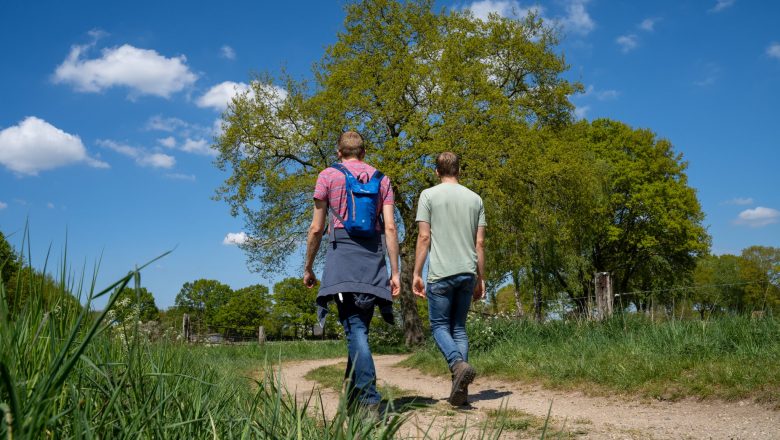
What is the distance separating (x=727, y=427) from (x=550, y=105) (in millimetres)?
22289

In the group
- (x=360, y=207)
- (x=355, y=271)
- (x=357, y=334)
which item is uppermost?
(x=360, y=207)

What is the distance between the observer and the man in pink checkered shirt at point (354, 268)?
4.79 meters

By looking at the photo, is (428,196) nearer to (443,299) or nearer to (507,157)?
(443,299)

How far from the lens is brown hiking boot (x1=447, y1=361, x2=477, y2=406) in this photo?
5586 mm

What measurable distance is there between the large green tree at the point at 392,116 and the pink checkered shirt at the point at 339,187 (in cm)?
1351

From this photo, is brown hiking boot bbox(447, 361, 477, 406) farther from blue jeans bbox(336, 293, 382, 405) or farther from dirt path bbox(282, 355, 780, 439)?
blue jeans bbox(336, 293, 382, 405)

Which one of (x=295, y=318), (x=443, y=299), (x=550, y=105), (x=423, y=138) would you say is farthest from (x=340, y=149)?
(x=295, y=318)

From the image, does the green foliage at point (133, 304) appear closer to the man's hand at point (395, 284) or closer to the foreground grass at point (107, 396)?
the foreground grass at point (107, 396)

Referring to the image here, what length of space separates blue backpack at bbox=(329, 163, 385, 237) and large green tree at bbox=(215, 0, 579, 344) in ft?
44.8

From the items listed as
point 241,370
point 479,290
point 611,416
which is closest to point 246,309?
point 241,370

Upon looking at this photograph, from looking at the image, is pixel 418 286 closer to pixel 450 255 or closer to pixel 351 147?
pixel 450 255

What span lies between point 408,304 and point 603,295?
1109cm

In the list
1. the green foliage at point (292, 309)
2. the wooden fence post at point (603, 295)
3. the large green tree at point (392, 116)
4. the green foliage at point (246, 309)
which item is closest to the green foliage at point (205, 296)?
the green foliage at point (246, 309)

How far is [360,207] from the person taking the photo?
488 centimetres
